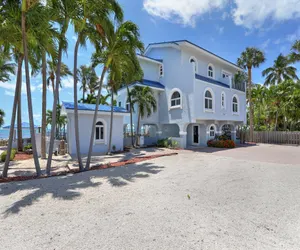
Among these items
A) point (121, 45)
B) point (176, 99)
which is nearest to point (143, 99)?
point (176, 99)

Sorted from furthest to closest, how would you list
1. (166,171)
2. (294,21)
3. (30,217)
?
(294,21), (166,171), (30,217)

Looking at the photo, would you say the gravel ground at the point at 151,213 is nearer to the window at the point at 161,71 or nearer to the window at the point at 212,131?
the window at the point at 212,131

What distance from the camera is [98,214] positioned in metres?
4.12

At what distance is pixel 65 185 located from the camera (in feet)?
20.8

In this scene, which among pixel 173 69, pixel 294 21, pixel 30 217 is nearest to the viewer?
pixel 30 217

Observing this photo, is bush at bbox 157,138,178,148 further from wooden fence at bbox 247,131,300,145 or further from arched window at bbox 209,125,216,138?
wooden fence at bbox 247,131,300,145

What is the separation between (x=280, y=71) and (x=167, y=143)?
25.1 metres

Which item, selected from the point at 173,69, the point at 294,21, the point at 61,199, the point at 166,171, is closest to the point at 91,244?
the point at 61,199

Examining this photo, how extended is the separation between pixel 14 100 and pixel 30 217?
6.89m

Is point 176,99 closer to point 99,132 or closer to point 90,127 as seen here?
point 99,132

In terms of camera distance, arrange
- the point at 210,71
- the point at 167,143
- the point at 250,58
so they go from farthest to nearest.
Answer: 1. the point at 250,58
2. the point at 210,71
3. the point at 167,143

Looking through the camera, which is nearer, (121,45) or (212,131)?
(121,45)

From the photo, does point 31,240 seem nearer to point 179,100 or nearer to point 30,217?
point 30,217

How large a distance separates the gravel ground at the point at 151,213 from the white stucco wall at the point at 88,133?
7517 mm
